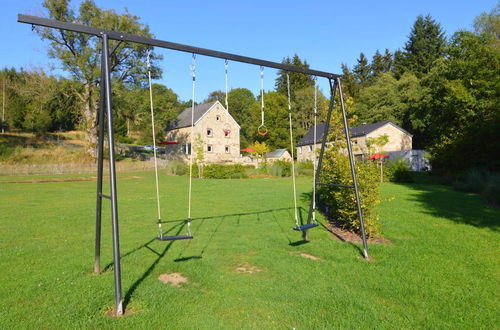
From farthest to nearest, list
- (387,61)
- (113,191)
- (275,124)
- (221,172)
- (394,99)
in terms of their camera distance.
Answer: (387,61)
(275,124)
(394,99)
(221,172)
(113,191)

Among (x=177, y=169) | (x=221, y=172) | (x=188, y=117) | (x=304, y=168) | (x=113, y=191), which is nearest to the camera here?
(x=113, y=191)

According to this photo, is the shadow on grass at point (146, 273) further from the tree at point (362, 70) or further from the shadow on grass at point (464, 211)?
the tree at point (362, 70)

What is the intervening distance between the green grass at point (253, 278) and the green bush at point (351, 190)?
739mm

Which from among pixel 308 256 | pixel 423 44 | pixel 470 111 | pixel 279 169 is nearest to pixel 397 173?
pixel 470 111

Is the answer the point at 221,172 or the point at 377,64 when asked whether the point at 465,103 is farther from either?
the point at 377,64

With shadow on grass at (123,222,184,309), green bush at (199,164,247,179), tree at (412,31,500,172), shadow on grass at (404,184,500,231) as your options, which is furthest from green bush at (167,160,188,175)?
shadow on grass at (123,222,184,309)

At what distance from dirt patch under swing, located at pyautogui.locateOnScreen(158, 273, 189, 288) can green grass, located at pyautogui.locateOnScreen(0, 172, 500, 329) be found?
118mm

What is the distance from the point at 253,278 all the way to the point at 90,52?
118 feet

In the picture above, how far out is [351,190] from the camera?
777cm

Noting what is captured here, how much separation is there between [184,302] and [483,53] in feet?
102

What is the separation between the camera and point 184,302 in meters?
4.27

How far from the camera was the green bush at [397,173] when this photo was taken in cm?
2458

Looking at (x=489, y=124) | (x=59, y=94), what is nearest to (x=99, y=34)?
(x=489, y=124)

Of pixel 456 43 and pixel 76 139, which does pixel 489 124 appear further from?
pixel 76 139
